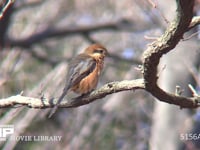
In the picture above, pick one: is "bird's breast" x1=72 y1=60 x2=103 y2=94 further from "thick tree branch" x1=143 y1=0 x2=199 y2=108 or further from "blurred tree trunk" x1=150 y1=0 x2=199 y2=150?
"blurred tree trunk" x1=150 y1=0 x2=199 y2=150

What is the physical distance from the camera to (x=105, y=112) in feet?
33.4

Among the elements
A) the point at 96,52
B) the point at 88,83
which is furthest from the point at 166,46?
the point at 96,52

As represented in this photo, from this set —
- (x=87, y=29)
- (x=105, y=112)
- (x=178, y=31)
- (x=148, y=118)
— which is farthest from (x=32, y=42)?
(x=178, y=31)

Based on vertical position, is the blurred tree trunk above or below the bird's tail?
above

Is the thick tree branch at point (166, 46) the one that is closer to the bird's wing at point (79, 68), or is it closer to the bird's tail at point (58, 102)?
the bird's tail at point (58, 102)

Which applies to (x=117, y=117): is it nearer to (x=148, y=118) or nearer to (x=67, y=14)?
(x=148, y=118)

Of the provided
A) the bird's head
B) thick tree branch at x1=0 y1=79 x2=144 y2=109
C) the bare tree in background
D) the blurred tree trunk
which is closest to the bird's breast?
the bird's head

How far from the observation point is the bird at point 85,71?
179 inches

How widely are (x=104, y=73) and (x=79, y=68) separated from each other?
6.11 metres

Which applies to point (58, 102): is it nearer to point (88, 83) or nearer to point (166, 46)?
point (88, 83)

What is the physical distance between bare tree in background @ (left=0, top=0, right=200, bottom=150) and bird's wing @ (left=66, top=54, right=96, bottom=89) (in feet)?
4.20

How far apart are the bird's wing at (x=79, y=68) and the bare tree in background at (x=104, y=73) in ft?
4.20

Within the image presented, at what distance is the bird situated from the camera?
179 inches

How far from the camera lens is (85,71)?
185 inches
